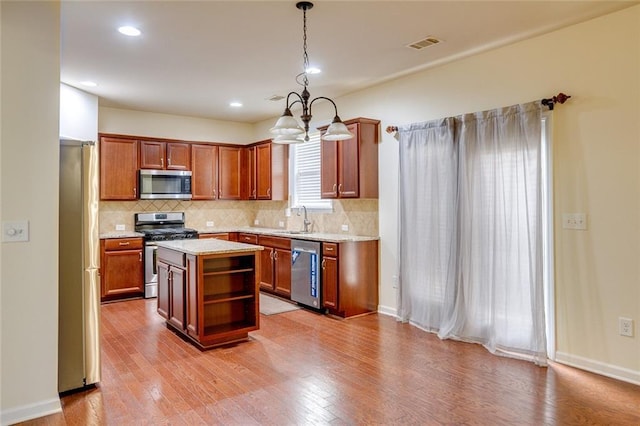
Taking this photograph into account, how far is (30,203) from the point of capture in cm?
256

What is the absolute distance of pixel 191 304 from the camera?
387 centimetres

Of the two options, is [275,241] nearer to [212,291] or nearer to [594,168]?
[212,291]

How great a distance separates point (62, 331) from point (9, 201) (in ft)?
3.16

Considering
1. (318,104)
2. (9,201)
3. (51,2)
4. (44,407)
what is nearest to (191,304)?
(44,407)

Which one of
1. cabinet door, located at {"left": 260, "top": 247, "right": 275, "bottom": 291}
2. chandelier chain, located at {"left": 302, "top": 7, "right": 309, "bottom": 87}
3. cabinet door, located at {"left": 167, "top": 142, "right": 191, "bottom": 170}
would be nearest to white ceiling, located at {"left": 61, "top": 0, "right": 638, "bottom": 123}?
chandelier chain, located at {"left": 302, "top": 7, "right": 309, "bottom": 87}

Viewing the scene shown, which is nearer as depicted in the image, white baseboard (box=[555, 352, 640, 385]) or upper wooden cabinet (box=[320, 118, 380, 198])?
white baseboard (box=[555, 352, 640, 385])

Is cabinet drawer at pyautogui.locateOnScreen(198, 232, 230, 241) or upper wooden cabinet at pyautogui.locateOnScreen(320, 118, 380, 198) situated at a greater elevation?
upper wooden cabinet at pyautogui.locateOnScreen(320, 118, 380, 198)

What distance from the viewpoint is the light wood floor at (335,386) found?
260 cm

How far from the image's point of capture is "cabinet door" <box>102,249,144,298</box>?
18.6 ft

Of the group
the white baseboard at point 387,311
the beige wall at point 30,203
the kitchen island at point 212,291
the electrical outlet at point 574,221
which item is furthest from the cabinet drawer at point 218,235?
the electrical outlet at point 574,221

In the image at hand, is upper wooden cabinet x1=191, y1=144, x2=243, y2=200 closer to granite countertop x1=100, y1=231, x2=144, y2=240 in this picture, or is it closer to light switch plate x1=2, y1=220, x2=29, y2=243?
granite countertop x1=100, y1=231, x2=144, y2=240

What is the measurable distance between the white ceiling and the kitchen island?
1.84m

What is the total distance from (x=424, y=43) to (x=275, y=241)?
10.3 ft

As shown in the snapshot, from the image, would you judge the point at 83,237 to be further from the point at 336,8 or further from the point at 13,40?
the point at 336,8
